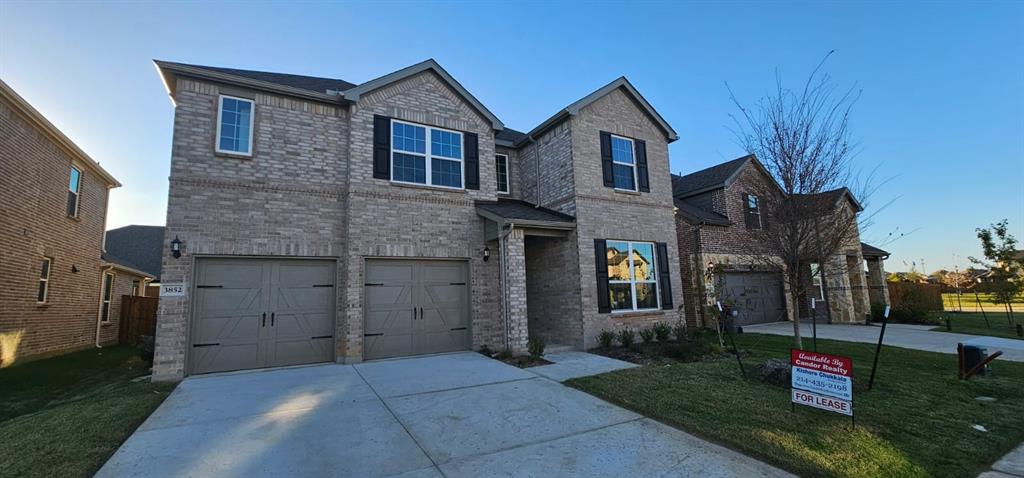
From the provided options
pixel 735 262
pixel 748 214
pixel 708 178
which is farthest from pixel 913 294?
pixel 708 178

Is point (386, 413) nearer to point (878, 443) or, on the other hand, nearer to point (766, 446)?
point (766, 446)

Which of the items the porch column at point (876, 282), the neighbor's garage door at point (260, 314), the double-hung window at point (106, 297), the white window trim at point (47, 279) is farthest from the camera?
the porch column at point (876, 282)

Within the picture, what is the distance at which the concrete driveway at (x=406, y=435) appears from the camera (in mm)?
3945

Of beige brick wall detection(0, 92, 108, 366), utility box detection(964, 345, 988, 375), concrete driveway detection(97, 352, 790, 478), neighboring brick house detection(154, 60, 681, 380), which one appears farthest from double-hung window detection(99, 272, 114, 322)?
utility box detection(964, 345, 988, 375)

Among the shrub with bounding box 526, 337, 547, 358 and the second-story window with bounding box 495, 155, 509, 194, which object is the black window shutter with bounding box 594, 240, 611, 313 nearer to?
the shrub with bounding box 526, 337, 547, 358

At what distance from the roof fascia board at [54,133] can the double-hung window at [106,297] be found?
10.9 feet

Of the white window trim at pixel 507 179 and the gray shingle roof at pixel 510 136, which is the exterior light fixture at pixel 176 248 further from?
the gray shingle roof at pixel 510 136

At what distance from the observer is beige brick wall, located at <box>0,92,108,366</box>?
10306 millimetres

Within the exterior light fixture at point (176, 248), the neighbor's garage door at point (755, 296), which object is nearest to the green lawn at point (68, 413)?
the exterior light fixture at point (176, 248)

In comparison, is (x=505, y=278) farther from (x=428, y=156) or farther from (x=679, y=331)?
(x=679, y=331)

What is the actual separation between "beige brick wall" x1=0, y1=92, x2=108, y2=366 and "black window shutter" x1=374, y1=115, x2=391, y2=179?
880cm

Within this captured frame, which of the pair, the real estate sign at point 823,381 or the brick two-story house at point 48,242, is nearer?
the real estate sign at point 823,381

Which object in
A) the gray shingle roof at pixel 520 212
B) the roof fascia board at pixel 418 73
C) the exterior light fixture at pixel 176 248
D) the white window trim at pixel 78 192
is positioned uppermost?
the roof fascia board at pixel 418 73

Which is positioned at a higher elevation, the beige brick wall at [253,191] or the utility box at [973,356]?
the beige brick wall at [253,191]
